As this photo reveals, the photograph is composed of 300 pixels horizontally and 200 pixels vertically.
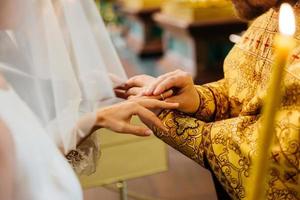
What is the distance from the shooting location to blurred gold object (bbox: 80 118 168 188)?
129 centimetres

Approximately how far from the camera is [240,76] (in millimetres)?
856

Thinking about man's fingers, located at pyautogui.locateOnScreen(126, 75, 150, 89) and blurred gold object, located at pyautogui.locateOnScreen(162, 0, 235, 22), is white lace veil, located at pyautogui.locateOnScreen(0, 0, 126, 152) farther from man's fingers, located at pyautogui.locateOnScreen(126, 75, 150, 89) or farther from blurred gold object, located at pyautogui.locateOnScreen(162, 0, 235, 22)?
blurred gold object, located at pyautogui.locateOnScreen(162, 0, 235, 22)

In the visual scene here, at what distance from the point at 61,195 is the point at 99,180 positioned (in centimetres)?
61

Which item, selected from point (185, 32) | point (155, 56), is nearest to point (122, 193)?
point (185, 32)

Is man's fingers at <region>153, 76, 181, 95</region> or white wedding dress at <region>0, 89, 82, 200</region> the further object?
man's fingers at <region>153, 76, 181, 95</region>

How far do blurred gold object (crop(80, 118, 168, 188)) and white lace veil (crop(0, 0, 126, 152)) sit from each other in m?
0.41

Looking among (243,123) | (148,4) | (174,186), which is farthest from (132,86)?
(148,4)

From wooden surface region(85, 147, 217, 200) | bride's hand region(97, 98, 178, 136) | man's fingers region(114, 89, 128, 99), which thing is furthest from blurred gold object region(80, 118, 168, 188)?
wooden surface region(85, 147, 217, 200)

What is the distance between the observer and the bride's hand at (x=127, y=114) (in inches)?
29.8

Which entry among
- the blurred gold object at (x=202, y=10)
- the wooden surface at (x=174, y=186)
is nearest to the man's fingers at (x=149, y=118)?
the wooden surface at (x=174, y=186)

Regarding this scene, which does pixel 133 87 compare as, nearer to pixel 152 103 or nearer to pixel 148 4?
pixel 152 103

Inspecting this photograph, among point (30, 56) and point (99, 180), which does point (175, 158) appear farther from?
point (30, 56)

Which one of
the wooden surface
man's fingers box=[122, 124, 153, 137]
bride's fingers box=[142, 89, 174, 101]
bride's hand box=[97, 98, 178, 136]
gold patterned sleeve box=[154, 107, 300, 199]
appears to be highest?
bride's fingers box=[142, 89, 174, 101]

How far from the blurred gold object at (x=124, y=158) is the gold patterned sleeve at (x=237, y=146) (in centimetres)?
42
